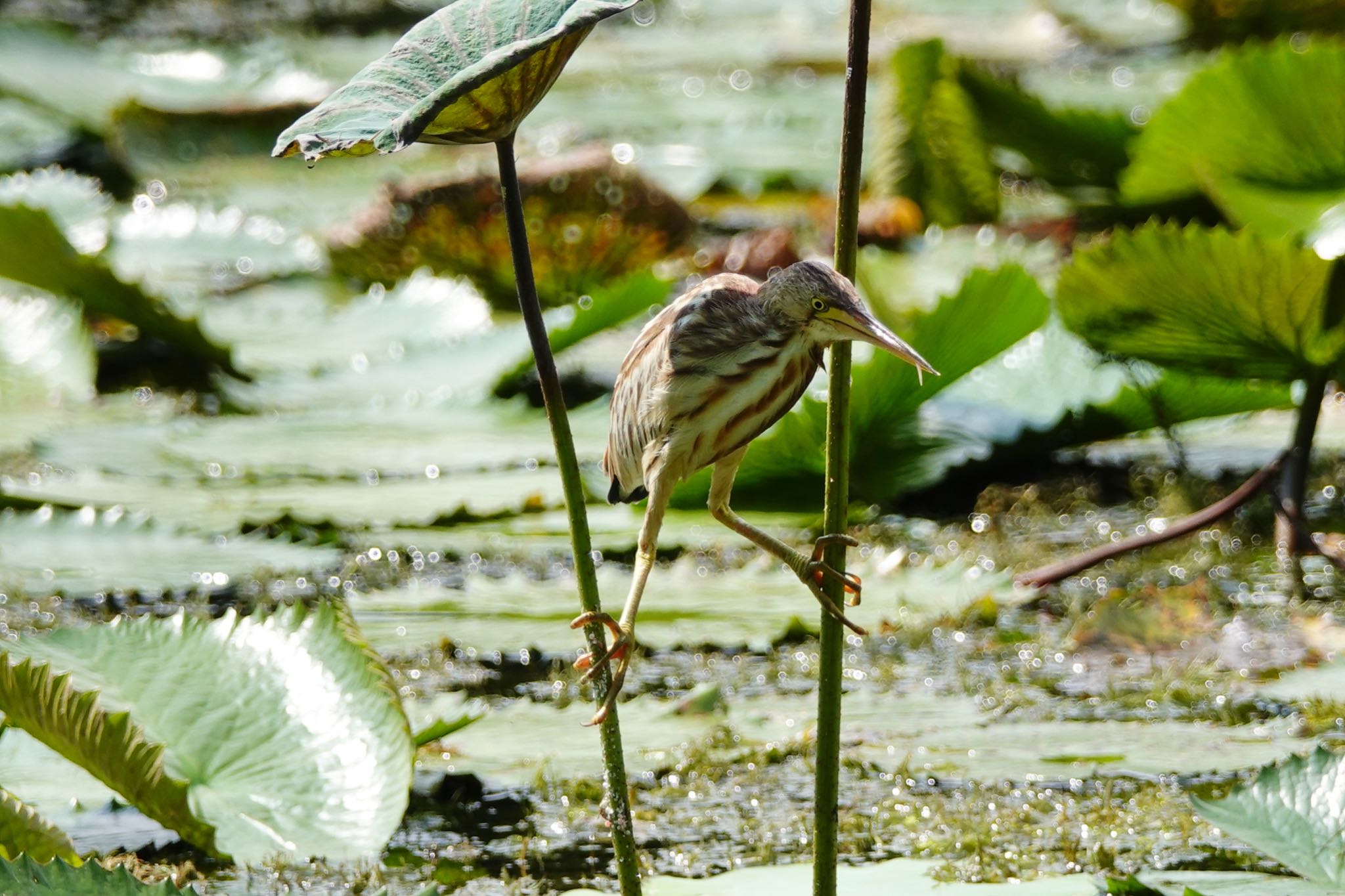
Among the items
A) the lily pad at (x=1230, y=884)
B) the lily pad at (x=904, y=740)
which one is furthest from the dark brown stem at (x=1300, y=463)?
the lily pad at (x=1230, y=884)

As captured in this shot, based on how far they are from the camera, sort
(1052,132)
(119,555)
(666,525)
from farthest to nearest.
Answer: (1052,132)
(666,525)
(119,555)

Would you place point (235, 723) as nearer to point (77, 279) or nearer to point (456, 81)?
point (456, 81)

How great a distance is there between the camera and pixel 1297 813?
1.04 m

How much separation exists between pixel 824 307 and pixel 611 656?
0.21 m

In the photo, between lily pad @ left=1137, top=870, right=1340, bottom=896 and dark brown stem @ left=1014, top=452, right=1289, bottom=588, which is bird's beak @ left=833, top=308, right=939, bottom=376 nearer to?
lily pad @ left=1137, top=870, right=1340, bottom=896

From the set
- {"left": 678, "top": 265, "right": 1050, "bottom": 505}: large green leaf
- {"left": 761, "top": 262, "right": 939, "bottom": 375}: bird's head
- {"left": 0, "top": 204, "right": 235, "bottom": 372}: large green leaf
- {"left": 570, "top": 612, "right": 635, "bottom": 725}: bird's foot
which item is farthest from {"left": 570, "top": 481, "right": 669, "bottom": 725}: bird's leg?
{"left": 0, "top": 204, "right": 235, "bottom": 372}: large green leaf

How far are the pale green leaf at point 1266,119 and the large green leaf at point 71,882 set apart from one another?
66.1 inches

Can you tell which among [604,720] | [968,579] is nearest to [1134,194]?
[968,579]

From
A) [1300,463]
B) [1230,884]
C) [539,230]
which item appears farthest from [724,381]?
[539,230]

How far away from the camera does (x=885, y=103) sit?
327 cm

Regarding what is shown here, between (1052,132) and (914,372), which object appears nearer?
(914,372)

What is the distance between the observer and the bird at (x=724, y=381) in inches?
29.6

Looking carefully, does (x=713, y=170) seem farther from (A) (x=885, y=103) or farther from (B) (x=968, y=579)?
(B) (x=968, y=579)

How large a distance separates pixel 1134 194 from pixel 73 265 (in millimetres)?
1698
